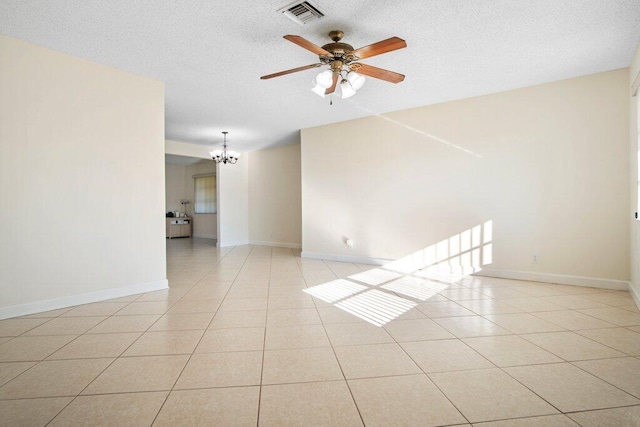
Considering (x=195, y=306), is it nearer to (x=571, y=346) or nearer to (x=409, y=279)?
(x=409, y=279)

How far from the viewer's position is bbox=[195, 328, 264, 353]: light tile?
2.36 metres

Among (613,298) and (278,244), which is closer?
(613,298)

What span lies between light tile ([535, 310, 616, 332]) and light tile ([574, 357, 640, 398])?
607 millimetres

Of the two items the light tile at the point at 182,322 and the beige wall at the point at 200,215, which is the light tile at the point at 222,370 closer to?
the light tile at the point at 182,322

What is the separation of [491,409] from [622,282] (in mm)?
3657

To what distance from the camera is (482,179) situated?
15.8ft

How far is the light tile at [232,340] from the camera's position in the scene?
236 cm

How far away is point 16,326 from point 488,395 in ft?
12.4

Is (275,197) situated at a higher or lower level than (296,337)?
higher

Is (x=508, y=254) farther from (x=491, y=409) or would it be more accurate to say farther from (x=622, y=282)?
(x=491, y=409)

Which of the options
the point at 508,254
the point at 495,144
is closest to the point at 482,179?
the point at 495,144

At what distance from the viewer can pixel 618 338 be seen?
2492mm

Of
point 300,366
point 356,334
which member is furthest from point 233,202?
point 300,366

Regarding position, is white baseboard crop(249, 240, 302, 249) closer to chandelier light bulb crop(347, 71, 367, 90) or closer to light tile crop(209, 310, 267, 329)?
light tile crop(209, 310, 267, 329)
